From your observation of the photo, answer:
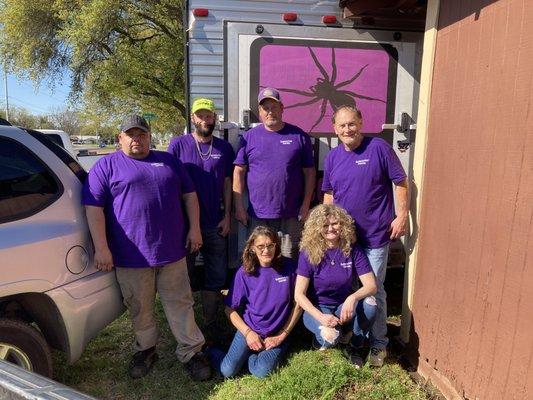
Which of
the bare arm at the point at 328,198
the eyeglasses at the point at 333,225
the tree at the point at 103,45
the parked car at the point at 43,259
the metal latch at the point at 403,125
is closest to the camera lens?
the parked car at the point at 43,259

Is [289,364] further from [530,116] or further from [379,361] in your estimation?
[530,116]

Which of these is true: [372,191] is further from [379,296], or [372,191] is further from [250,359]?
[250,359]

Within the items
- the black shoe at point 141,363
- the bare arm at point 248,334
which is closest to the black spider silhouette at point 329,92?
the bare arm at point 248,334

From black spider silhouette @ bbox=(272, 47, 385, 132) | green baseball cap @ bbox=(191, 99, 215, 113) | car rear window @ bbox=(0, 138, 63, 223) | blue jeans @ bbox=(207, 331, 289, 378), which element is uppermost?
black spider silhouette @ bbox=(272, 47, 385, 132)

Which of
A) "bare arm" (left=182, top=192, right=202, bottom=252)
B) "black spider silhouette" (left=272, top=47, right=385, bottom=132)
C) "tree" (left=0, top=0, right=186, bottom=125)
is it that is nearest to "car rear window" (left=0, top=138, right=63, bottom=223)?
"bare arm" (left=182, top=192, right=202, bottom=252)

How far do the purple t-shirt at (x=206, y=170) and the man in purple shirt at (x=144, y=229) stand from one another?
0.36m

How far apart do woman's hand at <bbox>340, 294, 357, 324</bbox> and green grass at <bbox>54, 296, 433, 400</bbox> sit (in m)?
0.29

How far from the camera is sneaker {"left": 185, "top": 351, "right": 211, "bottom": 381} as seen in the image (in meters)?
3.26

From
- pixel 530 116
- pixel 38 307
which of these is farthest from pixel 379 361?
pixel 38 307

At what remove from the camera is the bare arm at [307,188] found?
3.73m

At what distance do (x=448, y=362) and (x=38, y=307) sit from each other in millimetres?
2517

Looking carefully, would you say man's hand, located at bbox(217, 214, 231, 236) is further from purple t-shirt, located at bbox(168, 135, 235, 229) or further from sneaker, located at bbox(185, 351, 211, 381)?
sneaker, located at bbox(185, 351, 211, 381)

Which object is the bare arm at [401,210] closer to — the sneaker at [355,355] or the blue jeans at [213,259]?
the sneaker at [355,355]

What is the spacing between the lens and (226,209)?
12.4 feet
